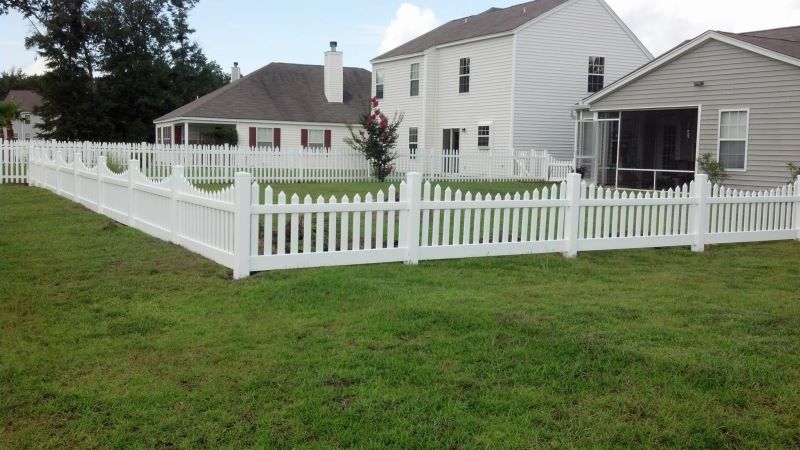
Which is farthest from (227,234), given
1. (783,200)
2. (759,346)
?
(783,200)

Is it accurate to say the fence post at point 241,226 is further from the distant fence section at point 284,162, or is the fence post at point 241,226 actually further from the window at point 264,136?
the window at point 264,136

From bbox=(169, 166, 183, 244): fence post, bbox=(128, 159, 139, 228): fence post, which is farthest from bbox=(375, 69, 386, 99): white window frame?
bbox=(169, 166, 183, 244): fence post

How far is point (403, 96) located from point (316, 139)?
747 centimetres

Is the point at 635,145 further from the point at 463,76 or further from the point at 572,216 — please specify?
the point at 572,216

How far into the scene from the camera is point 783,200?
1263 centimetres

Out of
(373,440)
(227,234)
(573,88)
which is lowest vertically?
(373,440)

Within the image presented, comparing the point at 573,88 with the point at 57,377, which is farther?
the point at 573,88

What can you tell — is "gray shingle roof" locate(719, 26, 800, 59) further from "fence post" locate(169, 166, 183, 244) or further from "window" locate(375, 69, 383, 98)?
"window" locate(375, 69, 383, 98)

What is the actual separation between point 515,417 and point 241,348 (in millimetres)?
2258

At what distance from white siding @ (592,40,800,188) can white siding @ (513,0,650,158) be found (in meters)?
6.85

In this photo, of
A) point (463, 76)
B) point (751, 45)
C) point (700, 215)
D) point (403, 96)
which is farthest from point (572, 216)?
point (403, 96)

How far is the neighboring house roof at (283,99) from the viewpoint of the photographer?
37.7 m

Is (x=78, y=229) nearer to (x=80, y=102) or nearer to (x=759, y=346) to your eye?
(x=759, y=346)

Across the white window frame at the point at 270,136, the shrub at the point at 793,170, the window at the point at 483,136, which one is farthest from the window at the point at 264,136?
the shrub at the point at 793,170
